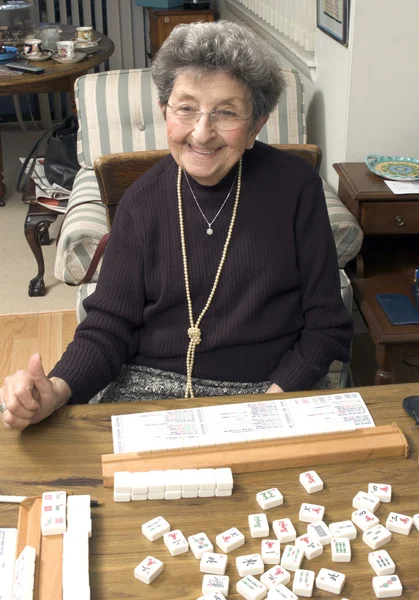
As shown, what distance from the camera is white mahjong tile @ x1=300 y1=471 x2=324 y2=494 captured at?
43.3 inches

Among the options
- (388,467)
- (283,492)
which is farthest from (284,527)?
(388,467)

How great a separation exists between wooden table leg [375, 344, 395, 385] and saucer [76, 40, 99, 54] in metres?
3.03

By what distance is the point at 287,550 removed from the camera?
991 mm

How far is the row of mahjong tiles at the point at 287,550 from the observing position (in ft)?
3.08

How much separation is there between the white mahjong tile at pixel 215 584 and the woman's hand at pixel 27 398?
1.35 feet

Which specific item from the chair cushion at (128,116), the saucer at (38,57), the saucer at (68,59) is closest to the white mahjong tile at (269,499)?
the chair cushion at (128,116)

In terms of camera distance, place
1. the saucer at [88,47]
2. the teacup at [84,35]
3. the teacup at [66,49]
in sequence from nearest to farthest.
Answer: the teacup at [66,49] → the saucer at [88,47] → the teacup at [84,35]

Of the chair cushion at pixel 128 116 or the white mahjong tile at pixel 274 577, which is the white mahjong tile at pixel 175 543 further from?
the chair cushion at pixel 128 116

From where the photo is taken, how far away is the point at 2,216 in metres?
4.54

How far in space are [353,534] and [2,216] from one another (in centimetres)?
387

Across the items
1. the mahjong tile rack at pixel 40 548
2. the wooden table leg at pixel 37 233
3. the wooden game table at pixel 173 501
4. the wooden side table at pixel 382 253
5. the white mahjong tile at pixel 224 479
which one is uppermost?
the mahjong tile rack at pixel 40 548

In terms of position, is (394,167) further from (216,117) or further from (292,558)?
(292,558)

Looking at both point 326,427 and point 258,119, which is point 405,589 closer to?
point 326,427

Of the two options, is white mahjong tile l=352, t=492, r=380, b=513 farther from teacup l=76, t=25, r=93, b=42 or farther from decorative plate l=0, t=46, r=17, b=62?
teacup l=76, t=25, r=93, b=42
